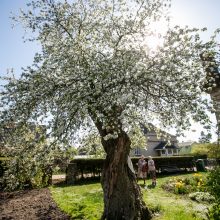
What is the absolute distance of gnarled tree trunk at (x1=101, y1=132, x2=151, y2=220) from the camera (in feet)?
35.1

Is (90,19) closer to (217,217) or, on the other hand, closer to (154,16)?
(154,16)

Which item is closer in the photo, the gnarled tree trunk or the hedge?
the gnarled tree trunk

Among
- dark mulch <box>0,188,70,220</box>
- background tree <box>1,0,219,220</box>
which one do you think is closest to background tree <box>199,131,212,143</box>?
background tree <box>1,0,219,220</box>

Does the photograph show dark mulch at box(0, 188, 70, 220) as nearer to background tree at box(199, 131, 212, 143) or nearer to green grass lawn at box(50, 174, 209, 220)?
green grass lawn at box(50, 174, 209, 220)

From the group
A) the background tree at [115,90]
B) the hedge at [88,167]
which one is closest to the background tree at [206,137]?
the background tree at [115,90]

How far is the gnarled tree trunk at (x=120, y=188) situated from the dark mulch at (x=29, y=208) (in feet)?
6.40

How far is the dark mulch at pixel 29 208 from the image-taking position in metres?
12.2

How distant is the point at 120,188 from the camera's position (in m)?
10.9

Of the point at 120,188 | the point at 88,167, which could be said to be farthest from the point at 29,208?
the point at 88,167

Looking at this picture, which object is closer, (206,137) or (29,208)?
(206,137)

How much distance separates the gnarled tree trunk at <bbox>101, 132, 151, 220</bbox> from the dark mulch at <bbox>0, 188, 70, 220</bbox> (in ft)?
6.40

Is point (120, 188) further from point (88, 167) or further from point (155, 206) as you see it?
point (88, 167)

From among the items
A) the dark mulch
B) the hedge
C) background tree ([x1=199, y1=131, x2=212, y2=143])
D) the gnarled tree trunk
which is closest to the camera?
background tree ([x1=199, y1=131, x2=212, y2=143])

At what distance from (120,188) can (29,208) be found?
5248mm
